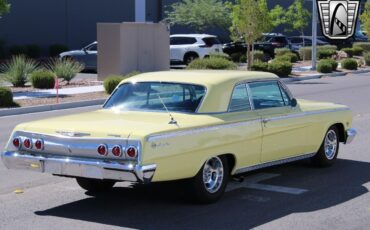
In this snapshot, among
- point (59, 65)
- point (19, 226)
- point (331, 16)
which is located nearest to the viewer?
point (19, 226)

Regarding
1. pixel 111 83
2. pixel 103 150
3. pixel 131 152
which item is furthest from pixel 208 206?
pixel 111 83

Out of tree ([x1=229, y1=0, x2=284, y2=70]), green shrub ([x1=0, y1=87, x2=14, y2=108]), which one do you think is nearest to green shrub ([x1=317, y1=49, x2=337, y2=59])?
tree ([x1=229, y1=0, x2=284, y2=70])

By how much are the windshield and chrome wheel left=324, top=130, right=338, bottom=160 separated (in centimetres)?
248

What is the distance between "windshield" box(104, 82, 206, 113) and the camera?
8.05 m

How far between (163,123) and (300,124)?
2.32m

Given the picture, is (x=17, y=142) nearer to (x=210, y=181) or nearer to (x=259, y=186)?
(x=210, y=181)

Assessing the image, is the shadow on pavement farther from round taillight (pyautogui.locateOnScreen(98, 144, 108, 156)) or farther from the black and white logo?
the black and white logo

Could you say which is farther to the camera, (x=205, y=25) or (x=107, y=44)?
(x=205, y=25)

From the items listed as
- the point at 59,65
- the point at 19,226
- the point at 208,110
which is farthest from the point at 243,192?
the point at 59,65

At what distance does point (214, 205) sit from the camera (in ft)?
25.1

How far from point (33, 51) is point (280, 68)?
15.9 meters

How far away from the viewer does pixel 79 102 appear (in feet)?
68.3

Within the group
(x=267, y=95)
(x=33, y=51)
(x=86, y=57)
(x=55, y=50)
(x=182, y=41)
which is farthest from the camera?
(x=55, y=50)

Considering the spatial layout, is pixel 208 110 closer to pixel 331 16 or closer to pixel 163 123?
pixel 163 123
